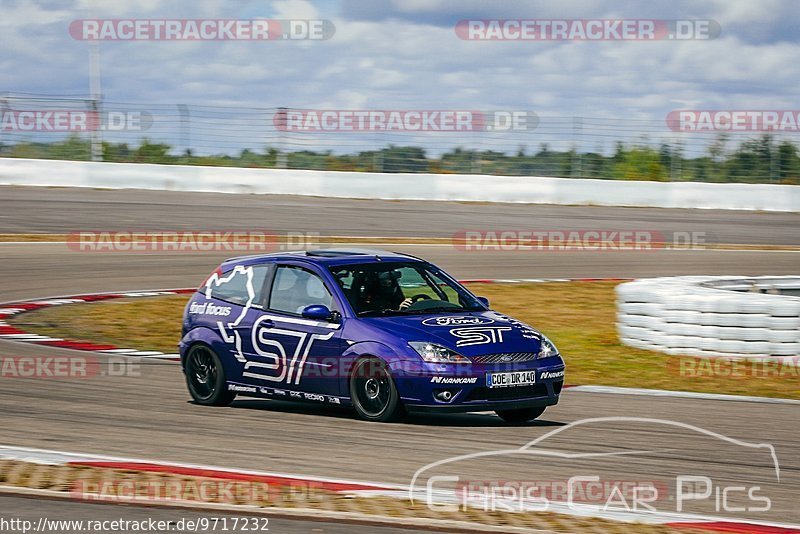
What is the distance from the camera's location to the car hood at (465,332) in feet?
28.0

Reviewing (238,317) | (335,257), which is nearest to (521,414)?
(335,257)

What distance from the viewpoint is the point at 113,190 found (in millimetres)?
29797

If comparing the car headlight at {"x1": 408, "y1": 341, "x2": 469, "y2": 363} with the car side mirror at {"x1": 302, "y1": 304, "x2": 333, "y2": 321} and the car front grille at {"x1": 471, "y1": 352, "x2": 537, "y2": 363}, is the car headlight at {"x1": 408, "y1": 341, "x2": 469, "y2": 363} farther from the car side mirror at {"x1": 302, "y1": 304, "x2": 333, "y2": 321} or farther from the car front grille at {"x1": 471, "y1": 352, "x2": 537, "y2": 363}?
the car side mirror at {"x1": 302, "y1": 304, "x2": 333, "y2": 321}

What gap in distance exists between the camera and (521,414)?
9070 millimetres

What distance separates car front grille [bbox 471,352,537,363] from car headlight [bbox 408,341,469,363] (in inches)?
4.5

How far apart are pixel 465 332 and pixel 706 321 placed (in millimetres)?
4636

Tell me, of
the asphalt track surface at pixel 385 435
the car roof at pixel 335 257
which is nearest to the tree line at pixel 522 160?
the asphalt track surface at pixel 385 435

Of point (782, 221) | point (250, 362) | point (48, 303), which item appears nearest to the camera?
point (250, 362)

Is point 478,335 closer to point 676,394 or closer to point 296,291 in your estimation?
point 296,291

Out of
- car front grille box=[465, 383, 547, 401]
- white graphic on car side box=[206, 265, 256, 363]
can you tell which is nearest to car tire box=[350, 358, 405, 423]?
car front grille box=[465, 383, 547, 401]

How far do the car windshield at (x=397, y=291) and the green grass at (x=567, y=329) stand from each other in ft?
8.24

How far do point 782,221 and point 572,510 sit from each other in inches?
944

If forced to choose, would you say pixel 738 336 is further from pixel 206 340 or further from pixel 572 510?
pixel 572 510

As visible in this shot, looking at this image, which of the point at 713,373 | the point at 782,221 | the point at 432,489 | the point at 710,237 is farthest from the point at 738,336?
the point at 782,221
